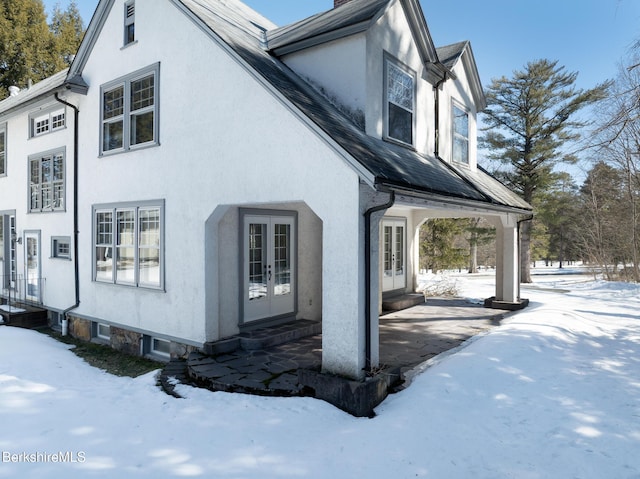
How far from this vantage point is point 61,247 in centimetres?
1144

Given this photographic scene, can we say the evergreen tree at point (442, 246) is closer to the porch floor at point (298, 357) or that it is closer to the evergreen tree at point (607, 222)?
the evergreen tree at point (607, 222)

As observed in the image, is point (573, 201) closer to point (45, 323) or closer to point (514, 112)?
point (514, 112)

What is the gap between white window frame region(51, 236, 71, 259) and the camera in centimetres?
1106

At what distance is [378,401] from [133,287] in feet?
20.0

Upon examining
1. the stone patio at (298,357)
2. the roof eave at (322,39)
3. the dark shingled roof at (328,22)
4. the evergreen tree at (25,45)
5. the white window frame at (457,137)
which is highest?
the evergreen tree at (25,45)

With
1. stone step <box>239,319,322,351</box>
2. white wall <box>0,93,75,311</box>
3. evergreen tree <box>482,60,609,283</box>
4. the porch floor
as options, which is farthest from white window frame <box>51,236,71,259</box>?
evergreen tree <box>482,60,609,283</box>

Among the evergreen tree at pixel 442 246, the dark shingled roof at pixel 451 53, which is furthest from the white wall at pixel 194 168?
the evergreen tree at pixel 442 246

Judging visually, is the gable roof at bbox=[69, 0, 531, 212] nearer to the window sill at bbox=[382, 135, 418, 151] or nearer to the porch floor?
the window sill at bbox=[382, 135, 418, 151]

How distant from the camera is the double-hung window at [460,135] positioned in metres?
10.9

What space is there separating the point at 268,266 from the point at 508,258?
6973 mm

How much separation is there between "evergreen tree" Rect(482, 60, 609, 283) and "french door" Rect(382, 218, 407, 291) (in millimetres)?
12804

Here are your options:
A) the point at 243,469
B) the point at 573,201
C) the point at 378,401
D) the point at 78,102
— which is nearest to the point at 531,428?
the point at 378,401

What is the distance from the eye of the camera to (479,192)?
9.04m

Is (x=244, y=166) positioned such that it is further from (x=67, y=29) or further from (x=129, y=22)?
(x=67, y=29)
